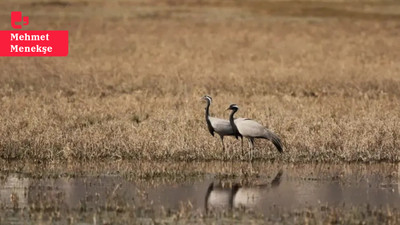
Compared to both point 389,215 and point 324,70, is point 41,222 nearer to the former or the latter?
point 389,215

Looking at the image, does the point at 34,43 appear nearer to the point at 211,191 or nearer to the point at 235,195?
the point at 211,191

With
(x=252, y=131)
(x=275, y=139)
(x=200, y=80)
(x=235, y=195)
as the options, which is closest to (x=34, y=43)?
(x=200, y=80)

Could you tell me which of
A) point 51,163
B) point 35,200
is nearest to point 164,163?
point 51,163

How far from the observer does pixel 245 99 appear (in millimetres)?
24297

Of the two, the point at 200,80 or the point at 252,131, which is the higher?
the point at 200,80

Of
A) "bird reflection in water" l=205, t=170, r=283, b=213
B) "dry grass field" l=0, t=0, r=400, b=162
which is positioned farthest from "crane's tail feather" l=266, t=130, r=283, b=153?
"bird reflection in water" l=205, t=170, r=283, b=213

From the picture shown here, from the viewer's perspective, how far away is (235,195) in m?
13.5

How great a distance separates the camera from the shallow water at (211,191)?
41.0ft

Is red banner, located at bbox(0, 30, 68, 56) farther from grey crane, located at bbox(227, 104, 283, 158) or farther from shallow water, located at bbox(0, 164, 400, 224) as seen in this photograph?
shallow water, located at bbox(0, 164, 400, 224)

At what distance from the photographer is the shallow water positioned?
12.5 metres

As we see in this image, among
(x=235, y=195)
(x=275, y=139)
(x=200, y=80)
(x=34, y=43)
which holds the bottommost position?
(x=235, y=195)

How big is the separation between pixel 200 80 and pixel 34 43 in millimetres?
11665

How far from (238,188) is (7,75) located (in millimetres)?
16096

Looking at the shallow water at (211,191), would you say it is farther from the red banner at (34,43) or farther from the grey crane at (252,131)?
the red banner at (34,43)
